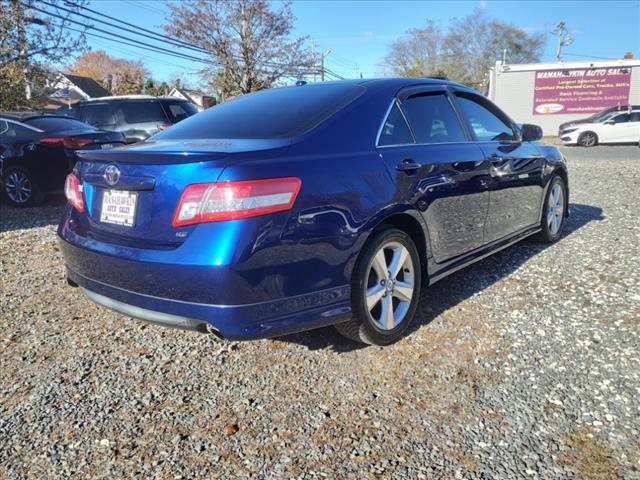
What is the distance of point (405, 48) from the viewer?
55.8 m

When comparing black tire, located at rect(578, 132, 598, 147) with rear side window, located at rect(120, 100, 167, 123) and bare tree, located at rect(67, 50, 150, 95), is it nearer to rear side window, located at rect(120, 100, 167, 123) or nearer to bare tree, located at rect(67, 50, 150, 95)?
rear side window, located at rect(120, 100, 167, 123)

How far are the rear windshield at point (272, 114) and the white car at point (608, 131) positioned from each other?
68.5 feet

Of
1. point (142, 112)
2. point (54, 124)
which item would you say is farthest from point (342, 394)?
point (142, 112)

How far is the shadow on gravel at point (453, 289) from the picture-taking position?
3.17 meters

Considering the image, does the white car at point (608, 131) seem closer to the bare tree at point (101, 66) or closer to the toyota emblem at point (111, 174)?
the toyota emblem at point (111, 174)

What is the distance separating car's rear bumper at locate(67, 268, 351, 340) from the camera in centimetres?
229

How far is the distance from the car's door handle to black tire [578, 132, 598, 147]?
69.6 ft

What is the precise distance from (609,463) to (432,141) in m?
2.09

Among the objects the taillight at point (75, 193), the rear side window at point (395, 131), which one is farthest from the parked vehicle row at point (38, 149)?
the rear side window at point (395, 131)

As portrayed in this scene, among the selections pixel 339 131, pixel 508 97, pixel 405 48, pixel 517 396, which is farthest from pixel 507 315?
pixel 405 48

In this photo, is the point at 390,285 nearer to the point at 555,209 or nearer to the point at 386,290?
the point at 386,290

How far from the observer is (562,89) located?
30.4 metres

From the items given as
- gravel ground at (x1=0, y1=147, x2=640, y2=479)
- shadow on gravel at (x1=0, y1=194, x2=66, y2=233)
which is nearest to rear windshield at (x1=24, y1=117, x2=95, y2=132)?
shadow on gravel at (x1=0, y1=194, x2=66, y2=233)

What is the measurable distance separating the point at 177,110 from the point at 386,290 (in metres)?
9.17
